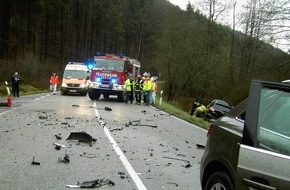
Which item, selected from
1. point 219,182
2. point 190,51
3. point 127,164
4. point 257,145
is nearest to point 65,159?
point 127,164

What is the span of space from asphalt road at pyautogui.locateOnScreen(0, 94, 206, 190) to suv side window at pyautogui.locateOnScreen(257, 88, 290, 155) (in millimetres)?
2890

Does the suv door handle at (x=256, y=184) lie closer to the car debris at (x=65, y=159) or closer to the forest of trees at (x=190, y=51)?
the car debris at (x=65, y=159)

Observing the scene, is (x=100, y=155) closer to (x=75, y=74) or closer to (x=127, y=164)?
(x=127, y=164)

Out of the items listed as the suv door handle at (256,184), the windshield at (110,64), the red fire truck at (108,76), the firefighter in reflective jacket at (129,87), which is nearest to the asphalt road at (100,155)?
the suv door handle at (256,184)

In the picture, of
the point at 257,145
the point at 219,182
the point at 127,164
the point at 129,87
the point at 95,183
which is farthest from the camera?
the point at 129,87

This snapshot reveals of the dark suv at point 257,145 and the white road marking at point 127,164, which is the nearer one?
the dark suv at point 257,145

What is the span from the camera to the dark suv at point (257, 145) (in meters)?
3.44

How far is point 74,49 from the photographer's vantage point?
76.4 m

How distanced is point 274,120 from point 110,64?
23502mm

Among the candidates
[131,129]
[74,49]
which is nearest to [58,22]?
[74,49]

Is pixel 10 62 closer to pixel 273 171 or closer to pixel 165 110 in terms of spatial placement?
pixel 165 110

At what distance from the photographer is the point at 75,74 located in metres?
33.0

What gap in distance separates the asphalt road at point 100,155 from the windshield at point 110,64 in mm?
12363

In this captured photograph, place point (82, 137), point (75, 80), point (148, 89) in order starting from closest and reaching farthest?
point (82, 137), point (148, 89), point (75, 80)
